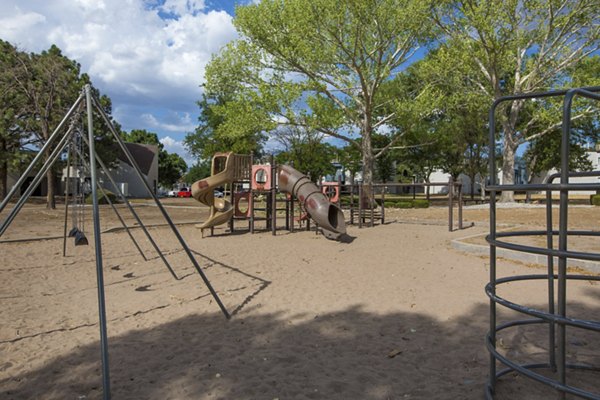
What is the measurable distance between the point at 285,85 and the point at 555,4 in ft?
46.0

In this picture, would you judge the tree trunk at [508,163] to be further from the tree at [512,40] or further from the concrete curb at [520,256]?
the concrete curb at [520,256]

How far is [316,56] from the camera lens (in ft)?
76.8

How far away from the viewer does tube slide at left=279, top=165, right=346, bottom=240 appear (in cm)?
1145

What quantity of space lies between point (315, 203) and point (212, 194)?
3221mm

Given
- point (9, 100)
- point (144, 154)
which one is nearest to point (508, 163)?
point (9, 100)

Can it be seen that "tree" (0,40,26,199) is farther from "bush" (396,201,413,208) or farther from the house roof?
the house roof

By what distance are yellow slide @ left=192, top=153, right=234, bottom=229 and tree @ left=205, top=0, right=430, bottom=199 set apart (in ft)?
38.9

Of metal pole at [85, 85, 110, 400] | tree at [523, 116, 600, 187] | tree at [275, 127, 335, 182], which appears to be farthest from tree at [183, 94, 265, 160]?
metal pole at [85, 85, 110, 400]

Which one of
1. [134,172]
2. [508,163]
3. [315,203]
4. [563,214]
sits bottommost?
[315,203]

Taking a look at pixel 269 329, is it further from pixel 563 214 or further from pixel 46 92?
pixel 46 92

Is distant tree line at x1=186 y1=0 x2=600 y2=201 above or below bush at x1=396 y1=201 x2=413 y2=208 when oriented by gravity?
above

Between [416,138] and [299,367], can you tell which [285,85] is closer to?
[416,138]

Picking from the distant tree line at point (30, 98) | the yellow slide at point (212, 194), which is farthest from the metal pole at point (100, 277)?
the distant tree line at point (30, 98)

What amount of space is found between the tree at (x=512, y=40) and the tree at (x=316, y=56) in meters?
2.00
